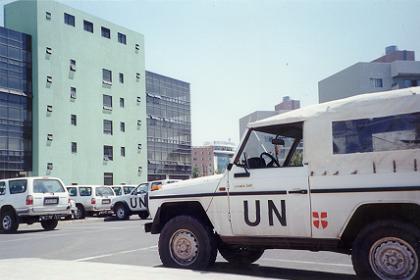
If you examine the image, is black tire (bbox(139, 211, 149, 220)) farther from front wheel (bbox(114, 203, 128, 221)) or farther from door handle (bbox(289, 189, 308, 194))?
door handle (bbox(289, 189, 308, 194))

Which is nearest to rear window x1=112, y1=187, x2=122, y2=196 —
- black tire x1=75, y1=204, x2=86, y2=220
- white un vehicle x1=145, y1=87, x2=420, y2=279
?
black tire x1=75, y1=204, x2=86, y2=220

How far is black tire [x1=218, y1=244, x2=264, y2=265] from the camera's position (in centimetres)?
817

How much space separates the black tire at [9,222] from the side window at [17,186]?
73 centimetres

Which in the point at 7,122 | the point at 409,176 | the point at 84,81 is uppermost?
the point at 84,81

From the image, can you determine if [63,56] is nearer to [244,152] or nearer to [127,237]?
[127,237]

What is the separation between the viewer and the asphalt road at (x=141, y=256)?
7582mm

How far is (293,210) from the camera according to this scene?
6617mm

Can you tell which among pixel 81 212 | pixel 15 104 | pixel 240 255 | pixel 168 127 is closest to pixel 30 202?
pixel 81 212

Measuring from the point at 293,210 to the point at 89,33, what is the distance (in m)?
49.2

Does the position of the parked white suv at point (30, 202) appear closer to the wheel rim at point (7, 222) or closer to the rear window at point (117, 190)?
the wheel rim at point (7, 222)

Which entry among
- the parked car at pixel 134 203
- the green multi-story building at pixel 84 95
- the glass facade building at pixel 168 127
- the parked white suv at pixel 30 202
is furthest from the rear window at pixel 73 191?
the glass facade building at pixel 168 127

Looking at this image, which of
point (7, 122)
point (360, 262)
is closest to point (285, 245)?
point (360, 262)

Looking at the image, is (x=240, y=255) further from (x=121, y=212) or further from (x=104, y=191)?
(x=104, y=191)

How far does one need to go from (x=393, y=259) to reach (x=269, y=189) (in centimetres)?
179
